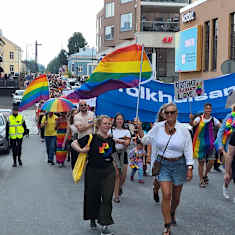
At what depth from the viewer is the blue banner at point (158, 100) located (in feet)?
30.7

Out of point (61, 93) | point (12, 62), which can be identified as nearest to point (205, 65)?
point (61, 93)

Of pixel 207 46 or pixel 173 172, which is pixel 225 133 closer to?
pixel 173 172

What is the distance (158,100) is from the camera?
9.80m

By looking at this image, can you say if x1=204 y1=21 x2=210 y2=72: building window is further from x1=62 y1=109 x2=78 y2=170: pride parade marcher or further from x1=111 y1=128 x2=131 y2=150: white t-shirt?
x1=111 y1=128 x2=131 y2=150: white t-shirt

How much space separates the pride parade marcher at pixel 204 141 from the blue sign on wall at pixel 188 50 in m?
20.7

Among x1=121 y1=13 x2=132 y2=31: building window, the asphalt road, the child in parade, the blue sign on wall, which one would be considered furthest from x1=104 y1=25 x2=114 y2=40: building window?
the child in parade

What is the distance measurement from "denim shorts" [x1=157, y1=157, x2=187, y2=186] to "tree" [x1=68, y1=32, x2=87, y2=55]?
14664 cm

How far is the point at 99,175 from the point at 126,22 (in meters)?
44.0

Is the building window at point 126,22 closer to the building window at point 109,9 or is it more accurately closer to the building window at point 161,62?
the building window at point 161,62

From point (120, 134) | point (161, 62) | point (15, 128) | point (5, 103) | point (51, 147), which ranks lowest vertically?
point (51, 147)

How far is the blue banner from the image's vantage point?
937cm

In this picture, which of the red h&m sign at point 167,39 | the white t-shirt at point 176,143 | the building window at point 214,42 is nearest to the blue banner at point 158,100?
the white t-shirt at point 176,143

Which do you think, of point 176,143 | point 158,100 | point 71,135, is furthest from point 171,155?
point 71,135

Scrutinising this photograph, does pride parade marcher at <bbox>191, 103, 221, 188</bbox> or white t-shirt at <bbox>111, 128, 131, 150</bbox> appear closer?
white t-shirt at <bbox>111, 128, 131, 150</bbox>
